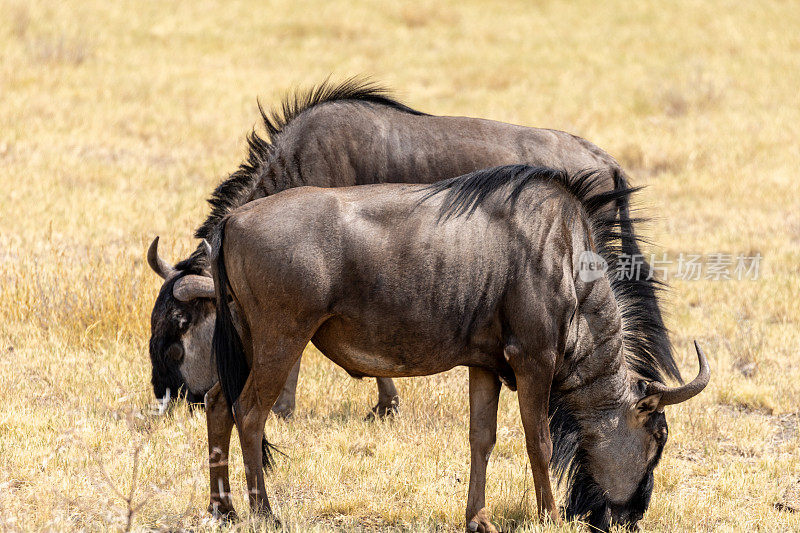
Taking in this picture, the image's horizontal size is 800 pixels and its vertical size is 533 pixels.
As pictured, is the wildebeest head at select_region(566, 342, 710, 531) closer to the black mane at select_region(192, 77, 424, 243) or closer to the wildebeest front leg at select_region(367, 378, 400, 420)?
the wildebeest front leg at select_region(367, 378, 400, 420)

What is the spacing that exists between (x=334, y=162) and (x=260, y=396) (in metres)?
2.50

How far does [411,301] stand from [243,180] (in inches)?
94.8

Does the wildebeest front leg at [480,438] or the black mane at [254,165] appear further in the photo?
the black mane at [254,165]

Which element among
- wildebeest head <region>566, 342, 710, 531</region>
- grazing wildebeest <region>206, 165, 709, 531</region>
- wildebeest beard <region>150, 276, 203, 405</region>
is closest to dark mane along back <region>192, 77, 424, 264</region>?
wildebeest beard <region>150, 276, 203, 405</region>

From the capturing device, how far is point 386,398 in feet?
23.0

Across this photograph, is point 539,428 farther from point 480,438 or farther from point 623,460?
→ point 623,460

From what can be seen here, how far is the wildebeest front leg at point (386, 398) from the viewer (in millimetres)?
6965

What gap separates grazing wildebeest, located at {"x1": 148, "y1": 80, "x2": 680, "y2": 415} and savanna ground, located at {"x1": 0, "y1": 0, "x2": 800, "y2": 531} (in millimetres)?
478

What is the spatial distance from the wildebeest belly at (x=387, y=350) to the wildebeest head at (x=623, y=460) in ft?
2.71

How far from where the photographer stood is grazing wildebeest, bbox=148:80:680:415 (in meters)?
6.29

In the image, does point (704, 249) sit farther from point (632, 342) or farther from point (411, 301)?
point (411, 301)

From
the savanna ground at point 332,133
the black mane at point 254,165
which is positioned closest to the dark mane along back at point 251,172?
the black mane at point 254,165

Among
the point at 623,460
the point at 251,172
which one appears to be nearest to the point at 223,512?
the point at 623,460

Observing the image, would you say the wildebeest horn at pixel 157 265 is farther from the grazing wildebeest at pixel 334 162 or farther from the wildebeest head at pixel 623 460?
the wildebeest head at pixel 623 460
